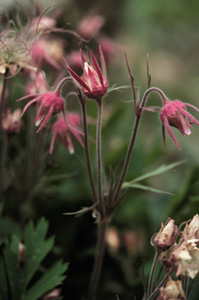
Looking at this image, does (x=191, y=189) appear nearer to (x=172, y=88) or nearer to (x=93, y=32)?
(x=93, y=32)

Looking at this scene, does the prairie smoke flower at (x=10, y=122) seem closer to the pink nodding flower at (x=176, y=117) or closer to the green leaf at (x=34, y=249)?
the green leaf at (x=34, y=249)

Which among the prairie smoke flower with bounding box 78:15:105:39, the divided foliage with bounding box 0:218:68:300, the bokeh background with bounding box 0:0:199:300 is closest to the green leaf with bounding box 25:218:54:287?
the divided foliage with bounding box 0:218:68:300

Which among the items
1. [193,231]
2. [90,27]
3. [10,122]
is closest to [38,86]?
[10,122]

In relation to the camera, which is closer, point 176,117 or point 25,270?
point 176,117

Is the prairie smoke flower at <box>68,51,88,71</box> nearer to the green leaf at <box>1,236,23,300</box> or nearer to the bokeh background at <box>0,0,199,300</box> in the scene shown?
the bokeh background at <box>0,0,199,300</box>

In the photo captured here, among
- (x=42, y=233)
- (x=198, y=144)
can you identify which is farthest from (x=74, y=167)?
(x=198, y=144)

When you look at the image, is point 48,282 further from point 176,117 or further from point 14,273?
point 176,117

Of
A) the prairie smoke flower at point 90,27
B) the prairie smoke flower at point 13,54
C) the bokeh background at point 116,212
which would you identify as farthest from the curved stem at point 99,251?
the prairie smoke flower at point 90,27
